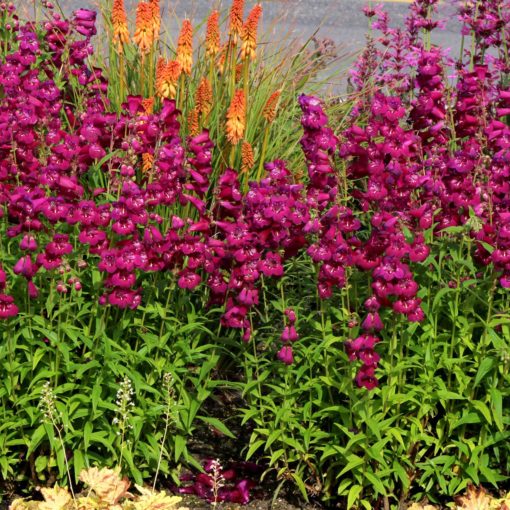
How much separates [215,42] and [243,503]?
2627 millimetres

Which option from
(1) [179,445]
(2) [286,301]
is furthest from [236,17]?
(1) [179,445]

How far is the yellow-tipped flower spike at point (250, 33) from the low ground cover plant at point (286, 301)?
123cm

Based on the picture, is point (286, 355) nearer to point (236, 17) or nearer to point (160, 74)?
point (160, 74)

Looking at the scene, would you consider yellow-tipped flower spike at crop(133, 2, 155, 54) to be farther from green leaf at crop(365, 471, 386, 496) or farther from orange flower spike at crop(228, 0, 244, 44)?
green leaf at crop(365, 471, 386, 496)

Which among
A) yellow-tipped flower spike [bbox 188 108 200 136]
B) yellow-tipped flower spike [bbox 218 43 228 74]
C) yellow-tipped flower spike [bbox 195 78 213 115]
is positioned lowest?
yellow-tipped flower spike [bbox 188 108 200 136]

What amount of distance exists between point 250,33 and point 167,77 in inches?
23.3

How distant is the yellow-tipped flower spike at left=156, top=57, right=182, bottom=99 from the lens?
630cm

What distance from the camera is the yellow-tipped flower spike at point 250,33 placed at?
6504 millimetres

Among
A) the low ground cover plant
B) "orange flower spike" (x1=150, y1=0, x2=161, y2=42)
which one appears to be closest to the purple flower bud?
the low ground cover plant

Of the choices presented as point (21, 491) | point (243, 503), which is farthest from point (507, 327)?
point (21, 491)

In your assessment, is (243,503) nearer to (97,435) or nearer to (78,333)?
(97,435)

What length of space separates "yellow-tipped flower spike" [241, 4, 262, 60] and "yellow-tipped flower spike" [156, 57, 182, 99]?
0.44 metres

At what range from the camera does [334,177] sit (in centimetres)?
525

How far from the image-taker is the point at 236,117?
6094 millimetres
